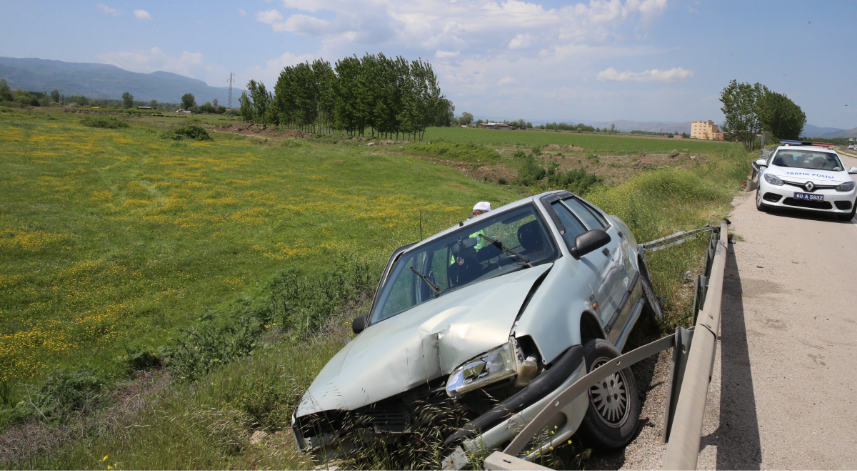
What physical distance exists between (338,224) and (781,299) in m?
16.0

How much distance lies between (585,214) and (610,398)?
2.43 metres

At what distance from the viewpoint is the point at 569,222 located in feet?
15.3

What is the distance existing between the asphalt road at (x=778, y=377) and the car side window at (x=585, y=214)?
1484mm

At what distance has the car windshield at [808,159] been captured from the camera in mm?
12695

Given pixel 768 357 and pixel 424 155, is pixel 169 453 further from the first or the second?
Result: pixel 424 155

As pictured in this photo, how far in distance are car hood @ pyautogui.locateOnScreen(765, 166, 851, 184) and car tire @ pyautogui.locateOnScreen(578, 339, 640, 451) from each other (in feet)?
38.7

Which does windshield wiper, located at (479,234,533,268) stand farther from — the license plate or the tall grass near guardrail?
the license plate

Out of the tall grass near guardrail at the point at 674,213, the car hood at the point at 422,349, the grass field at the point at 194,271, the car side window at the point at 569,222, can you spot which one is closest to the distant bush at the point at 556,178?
the grass field at the point at 194,271

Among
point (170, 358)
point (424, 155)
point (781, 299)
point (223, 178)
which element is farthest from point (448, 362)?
point (424, 155)

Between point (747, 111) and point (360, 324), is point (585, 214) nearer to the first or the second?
point (360, 324)

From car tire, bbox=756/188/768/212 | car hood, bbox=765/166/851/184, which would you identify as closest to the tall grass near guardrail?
car tire, bbox=756/188/768/212

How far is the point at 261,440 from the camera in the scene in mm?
4254

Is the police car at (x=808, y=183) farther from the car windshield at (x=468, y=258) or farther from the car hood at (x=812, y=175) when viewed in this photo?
the car windshield at (x=468, y=258)

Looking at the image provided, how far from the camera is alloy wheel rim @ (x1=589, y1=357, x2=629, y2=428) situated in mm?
3146
